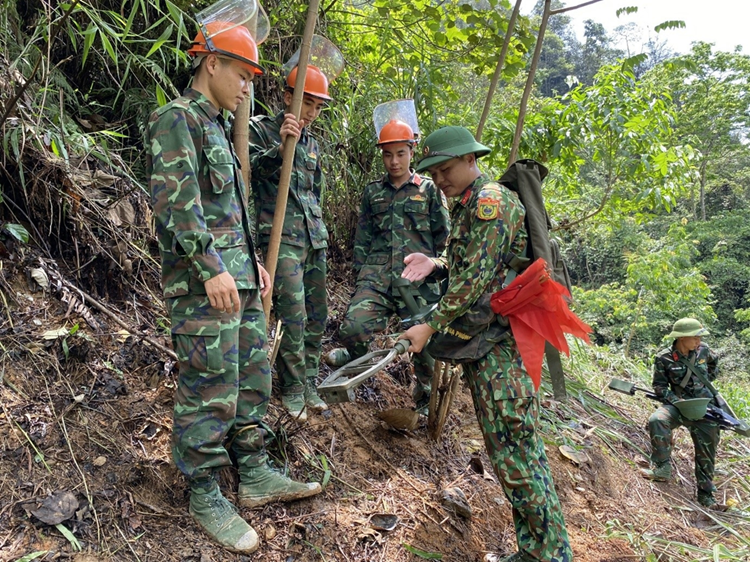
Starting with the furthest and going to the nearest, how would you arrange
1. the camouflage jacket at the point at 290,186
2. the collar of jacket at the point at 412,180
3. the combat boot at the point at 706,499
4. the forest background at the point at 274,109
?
1. the combat boot at the point at 706,499
2. the collar of jacket at the point at 412,180
3. the camouflage jacket at the point at 290,186
4. the forest background at the point at 274,109

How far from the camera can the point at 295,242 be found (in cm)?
312

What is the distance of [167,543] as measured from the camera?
81.5 inches

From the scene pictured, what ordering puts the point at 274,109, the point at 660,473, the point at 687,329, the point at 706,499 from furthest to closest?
the point at 687,329 < the point at 660,473 < the point at 706,499 < the point at 274,109

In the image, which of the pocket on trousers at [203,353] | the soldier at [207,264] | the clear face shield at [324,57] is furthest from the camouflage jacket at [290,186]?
the pocket on trousers at [203,353]

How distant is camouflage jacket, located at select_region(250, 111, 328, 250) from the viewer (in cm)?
310

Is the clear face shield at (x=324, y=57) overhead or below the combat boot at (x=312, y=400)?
overhead

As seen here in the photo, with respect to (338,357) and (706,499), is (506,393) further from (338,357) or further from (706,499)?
(706,499)

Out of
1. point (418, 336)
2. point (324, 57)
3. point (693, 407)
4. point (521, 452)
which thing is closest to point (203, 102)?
point (418, 336)

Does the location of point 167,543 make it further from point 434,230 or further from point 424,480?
point 434,230

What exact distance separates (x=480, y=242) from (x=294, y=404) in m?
1.53

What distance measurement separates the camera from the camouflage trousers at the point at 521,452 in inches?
91.6

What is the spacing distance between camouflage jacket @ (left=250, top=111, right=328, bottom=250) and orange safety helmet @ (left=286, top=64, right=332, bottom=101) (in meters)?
0.28

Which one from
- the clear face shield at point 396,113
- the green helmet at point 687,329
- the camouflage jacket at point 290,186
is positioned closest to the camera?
the camouflage jacket at point 290,186

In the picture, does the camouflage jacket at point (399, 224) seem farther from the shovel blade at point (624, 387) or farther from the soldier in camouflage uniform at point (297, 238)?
the shovel blade at point (624, 387)
